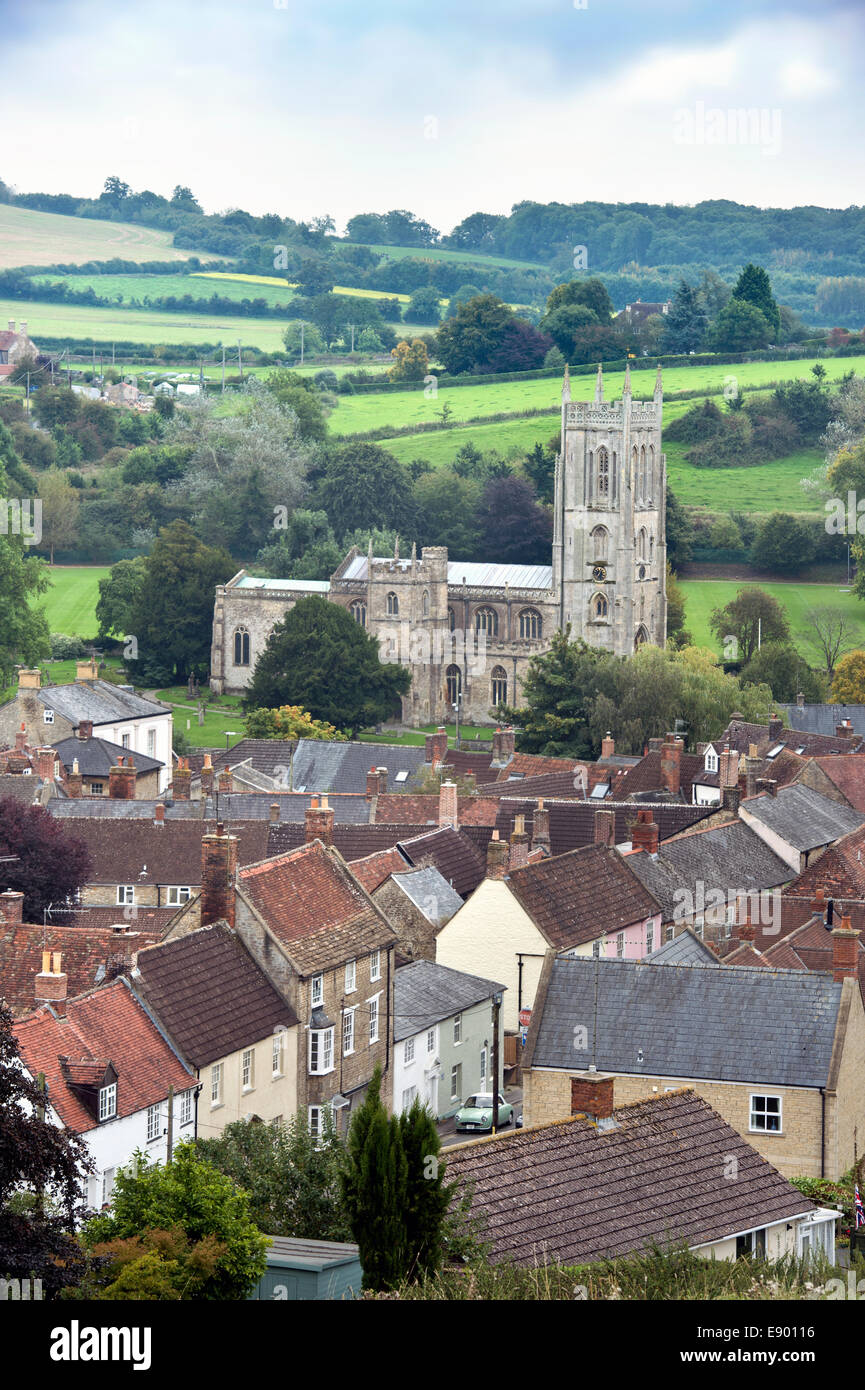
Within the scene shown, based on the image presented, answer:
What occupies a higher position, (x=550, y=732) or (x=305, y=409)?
(x=305, y=409)

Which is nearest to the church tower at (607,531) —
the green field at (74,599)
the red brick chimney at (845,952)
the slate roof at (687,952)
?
the green field at (74,599)

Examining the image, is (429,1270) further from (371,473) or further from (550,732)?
(371,473)

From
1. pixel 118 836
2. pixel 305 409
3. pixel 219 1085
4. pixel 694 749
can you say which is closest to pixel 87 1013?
pixel 219 1085

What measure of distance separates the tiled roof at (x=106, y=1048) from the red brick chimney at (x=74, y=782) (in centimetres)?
3874

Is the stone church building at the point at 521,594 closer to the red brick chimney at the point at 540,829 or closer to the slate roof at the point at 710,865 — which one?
the red brick chimney at the point at 540,829

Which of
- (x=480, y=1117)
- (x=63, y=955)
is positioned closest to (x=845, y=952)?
(x=480, y=1117)

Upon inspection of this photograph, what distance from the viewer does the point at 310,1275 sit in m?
24.2

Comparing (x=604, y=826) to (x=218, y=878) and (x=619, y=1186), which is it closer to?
(x=218, y=878)

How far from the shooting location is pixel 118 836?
62.5 metres

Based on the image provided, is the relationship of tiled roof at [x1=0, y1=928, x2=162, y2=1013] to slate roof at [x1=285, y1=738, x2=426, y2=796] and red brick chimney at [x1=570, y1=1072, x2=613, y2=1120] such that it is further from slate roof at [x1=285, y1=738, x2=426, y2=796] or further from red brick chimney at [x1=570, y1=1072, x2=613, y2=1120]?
slate roof at [x1=285, y1=738, x2=426, y2=796]

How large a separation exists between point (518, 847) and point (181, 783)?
19.2 meters

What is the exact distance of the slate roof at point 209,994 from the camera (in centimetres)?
3697

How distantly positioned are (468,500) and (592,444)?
2295 cm
